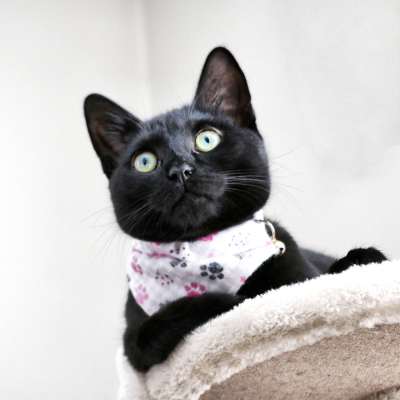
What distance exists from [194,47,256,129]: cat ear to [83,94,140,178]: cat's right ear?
0.49 ft

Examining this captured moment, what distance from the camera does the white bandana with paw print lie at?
2.70 ft

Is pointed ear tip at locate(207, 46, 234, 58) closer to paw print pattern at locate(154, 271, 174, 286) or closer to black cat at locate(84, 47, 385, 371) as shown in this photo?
black cat at locate(84, 47, 385, 371)

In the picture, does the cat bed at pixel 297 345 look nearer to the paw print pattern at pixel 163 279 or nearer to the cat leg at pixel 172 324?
the cat leg at pixel 172 324

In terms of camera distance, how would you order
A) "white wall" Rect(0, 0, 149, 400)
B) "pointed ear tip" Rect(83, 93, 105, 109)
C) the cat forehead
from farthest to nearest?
"white wall" Rect(0, 0, 149, 400) < "pointed ear tip" Rect(83, 93, 105, 109) < the cat forehead

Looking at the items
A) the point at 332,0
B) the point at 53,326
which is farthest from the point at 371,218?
the point at 53,326

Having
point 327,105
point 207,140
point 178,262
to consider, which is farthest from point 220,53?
point 327,105

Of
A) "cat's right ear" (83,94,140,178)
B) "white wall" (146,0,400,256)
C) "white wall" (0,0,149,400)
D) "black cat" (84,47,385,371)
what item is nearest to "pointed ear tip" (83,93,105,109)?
"cat's right ear" (83,94,140,178)

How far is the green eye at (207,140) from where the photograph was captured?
2.87 ft

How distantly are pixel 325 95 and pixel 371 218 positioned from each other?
388 millimetres

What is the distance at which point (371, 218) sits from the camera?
1.42 metres

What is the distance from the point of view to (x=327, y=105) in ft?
5.00

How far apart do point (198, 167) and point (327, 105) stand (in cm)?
83

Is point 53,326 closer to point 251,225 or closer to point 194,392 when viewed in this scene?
point 251,225

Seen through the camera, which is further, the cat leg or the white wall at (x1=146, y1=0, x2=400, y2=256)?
the white wall at (x1=146, y1=0, x2=400, y2=256)
